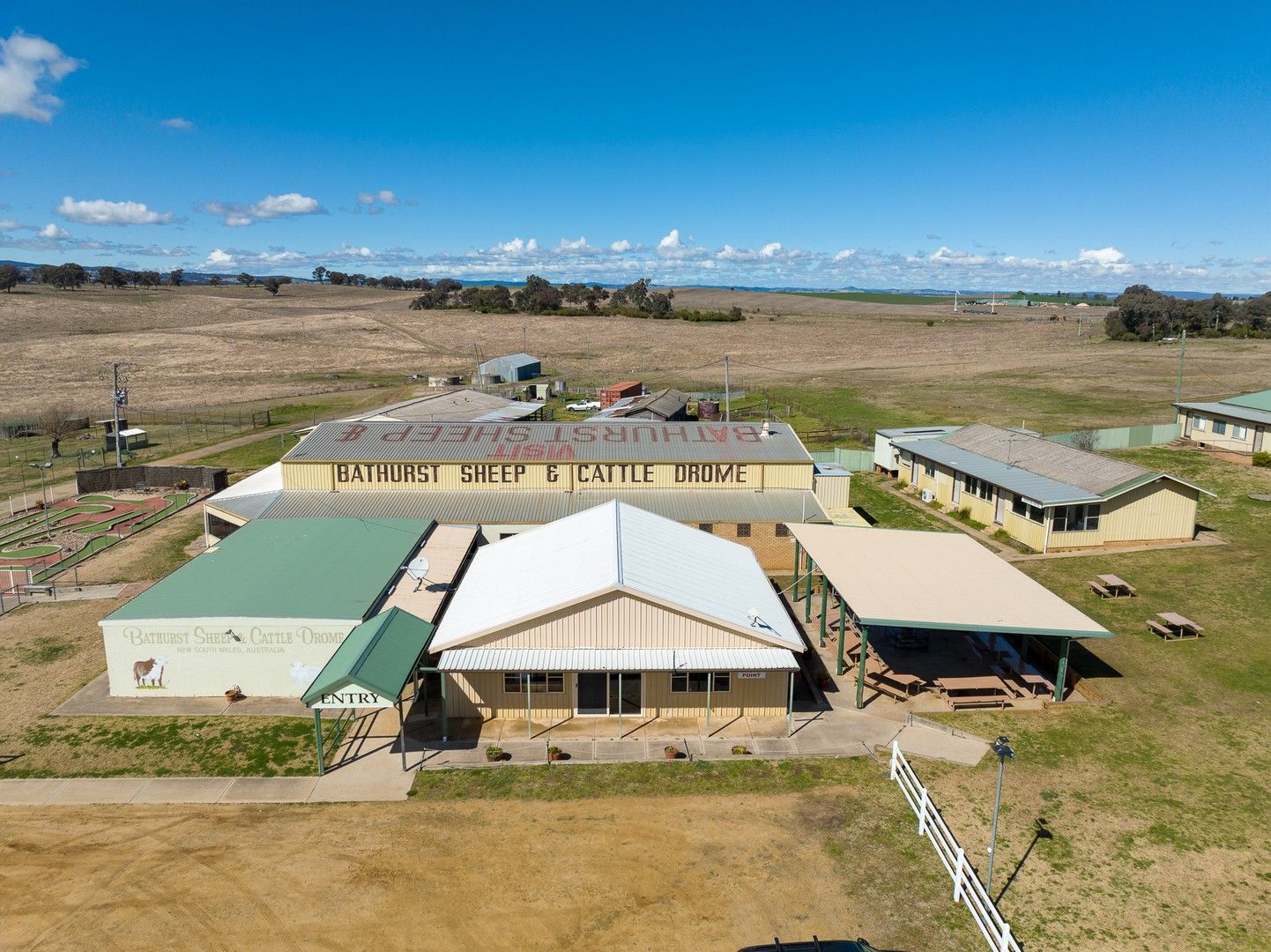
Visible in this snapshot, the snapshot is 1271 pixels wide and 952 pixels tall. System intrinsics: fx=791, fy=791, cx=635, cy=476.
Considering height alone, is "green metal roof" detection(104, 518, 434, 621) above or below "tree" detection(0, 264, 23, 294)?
below

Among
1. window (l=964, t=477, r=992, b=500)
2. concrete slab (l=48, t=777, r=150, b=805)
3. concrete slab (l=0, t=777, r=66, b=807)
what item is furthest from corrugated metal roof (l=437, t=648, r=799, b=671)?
window (l=964, t=477, r=992, b=500)

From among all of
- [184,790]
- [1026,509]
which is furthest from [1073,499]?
[184,790]

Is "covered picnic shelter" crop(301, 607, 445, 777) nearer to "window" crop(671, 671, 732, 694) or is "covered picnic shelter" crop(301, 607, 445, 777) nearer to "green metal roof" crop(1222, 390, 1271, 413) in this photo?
"window" crop(671, 671, 732, 694)

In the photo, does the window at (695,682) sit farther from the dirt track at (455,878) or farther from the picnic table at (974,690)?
the picnic table at (974,690)

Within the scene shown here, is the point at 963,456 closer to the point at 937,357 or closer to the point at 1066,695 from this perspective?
the point at 1066,695

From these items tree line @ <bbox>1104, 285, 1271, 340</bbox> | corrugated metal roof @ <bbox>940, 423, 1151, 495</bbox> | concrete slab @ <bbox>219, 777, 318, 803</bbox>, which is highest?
tree line @ <bbox>1104, 285, 1271, 340</bbox>

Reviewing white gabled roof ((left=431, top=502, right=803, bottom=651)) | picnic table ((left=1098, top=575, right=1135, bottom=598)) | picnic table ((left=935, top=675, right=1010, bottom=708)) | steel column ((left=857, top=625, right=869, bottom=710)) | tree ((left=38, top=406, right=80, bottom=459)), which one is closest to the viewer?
steel column ((left=857, top=625, right=869, bottom=710))
